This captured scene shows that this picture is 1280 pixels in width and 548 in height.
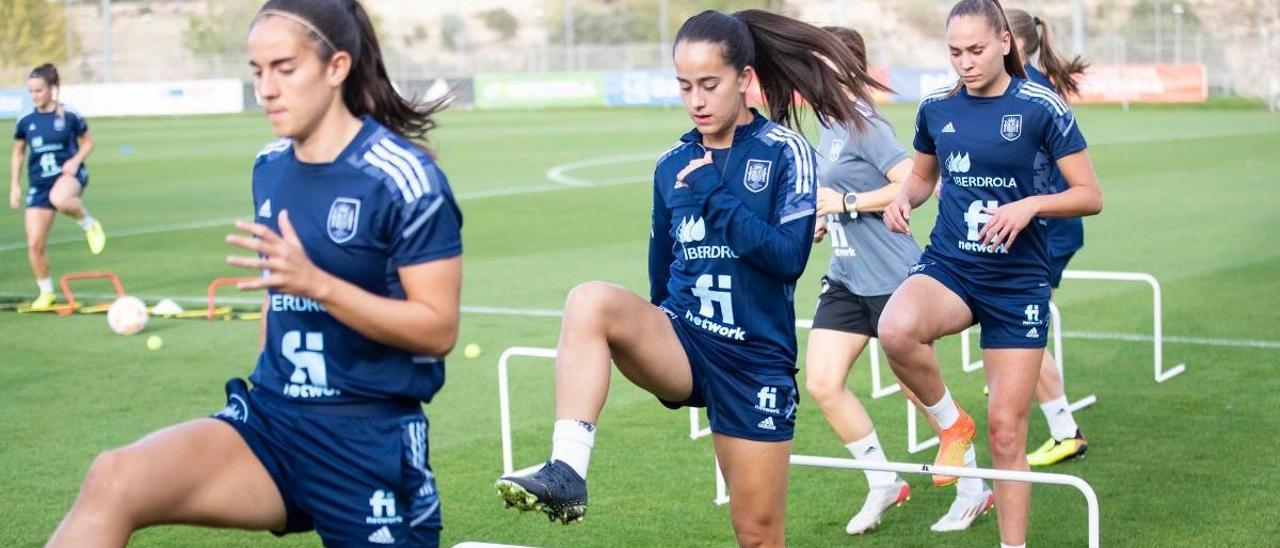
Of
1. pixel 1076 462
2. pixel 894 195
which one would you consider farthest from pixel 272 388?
pixel 1076 462

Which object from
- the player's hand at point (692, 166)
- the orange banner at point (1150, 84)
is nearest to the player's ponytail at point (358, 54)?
the player's hand at point (692, 166)

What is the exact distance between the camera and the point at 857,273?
8.06 metres

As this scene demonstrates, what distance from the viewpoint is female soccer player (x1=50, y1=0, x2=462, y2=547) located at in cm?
408

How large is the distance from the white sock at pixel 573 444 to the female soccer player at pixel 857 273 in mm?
3202

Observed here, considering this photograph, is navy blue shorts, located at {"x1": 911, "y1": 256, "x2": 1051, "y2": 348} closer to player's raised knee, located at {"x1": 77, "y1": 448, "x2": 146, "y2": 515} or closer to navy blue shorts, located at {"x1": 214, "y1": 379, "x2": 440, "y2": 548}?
navy blue shorts, located at {"x1": 214, "y1": 379, "x2": 440, "y2": 548}

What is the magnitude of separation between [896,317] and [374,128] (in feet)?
10.4

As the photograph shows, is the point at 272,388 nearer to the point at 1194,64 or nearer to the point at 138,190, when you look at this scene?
the point at 138,190

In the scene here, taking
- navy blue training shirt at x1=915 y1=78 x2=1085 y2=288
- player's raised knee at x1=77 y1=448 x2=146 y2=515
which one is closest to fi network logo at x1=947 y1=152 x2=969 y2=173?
navy blue training shirt at x1=915 y1=78 x2=1085 y2=288

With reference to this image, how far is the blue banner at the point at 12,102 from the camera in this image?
188ft

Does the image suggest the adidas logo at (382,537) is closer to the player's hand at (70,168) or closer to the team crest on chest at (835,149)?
the team crest on chest at (835,149)

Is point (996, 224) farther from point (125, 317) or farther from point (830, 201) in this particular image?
point (125, 317)

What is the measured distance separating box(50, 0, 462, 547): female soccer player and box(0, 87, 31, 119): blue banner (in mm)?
56099

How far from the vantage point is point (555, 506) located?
4723 mm

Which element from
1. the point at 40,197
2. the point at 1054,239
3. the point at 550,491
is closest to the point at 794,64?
the point at 550,491
